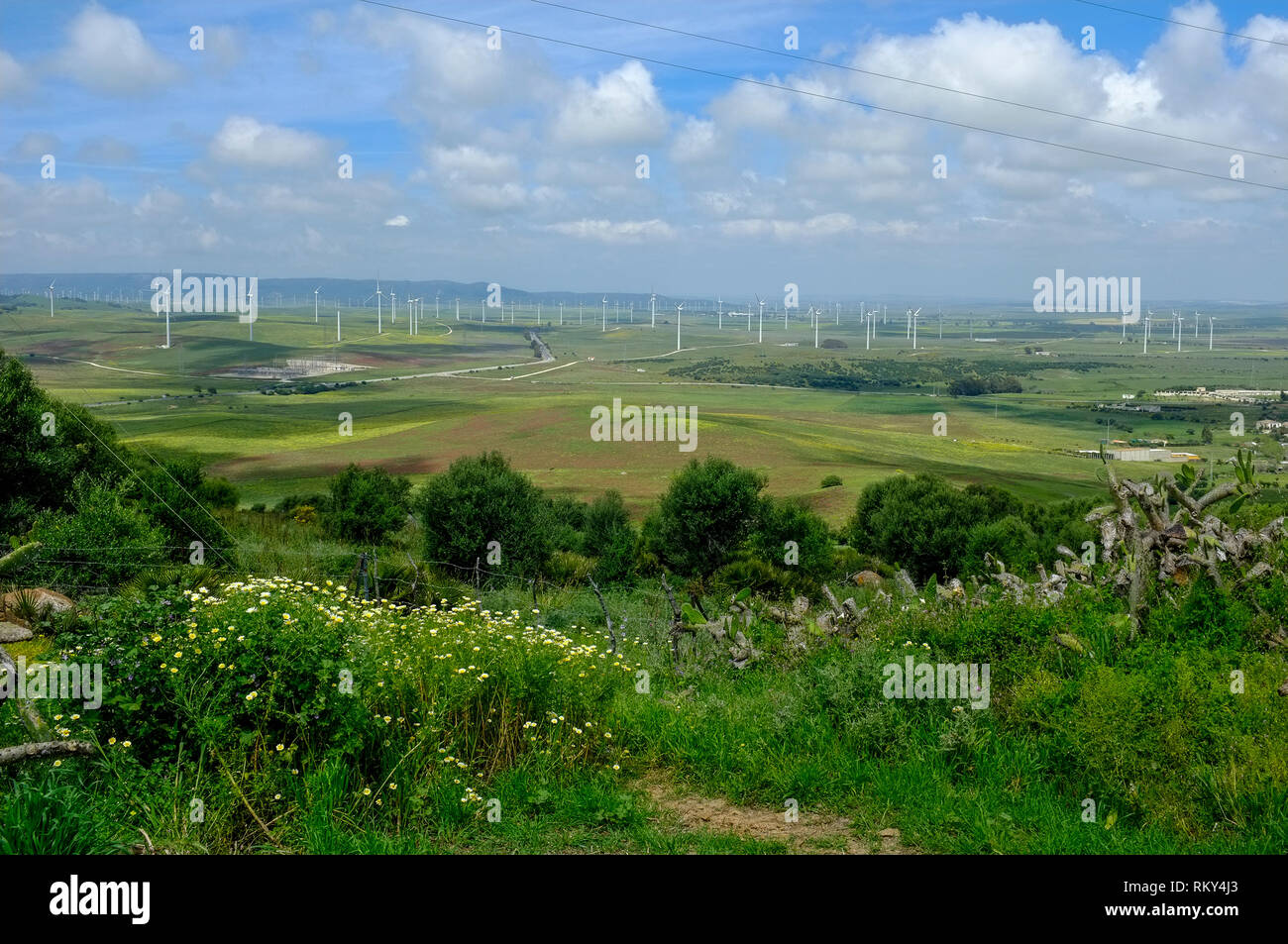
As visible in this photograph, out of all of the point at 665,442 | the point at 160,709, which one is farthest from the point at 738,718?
the point at 665,442

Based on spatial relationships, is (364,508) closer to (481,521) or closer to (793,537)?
(481,521)

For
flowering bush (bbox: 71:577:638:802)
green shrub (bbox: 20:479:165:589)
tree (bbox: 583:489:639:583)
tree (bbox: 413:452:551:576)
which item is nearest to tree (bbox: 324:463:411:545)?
tree (bbox: 413:452:551:576)

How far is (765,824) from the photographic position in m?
4.80

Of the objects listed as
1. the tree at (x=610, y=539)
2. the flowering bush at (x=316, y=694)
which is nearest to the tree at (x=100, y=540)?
the flowering bush at (x=316, y=694)

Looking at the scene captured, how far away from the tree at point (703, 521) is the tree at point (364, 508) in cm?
1169

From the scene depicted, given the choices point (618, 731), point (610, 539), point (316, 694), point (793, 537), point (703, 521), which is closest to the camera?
point (316, 694)

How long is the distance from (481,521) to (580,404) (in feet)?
234

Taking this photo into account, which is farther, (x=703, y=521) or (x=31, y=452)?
(x=703, y=521)

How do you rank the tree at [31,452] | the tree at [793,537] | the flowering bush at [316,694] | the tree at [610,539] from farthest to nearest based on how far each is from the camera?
the tree at [793,537], the tree at [610,539], the tree at [31,452], the flowering bush at [316,694]

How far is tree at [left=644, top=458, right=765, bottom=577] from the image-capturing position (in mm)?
45375

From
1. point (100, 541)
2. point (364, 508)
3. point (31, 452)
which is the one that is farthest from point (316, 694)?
point (364, 508)

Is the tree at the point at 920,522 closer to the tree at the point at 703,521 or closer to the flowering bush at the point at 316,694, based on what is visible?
the tree at the point at 703,521

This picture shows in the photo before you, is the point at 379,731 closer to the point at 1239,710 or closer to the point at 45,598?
the point at 1239,710

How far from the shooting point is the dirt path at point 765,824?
449 centimetres
